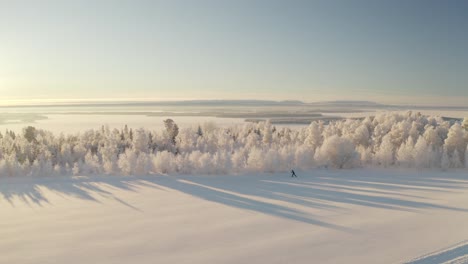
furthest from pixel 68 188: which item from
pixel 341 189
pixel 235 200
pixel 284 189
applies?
pixel 341 189

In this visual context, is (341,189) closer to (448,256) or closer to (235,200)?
(235,200)

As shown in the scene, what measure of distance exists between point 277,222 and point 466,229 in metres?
8.41

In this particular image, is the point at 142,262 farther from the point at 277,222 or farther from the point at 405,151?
the point at 405,151

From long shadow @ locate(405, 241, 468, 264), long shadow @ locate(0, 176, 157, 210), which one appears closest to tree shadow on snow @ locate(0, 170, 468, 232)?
long shadow @ locate(0, 176, 157, 210)

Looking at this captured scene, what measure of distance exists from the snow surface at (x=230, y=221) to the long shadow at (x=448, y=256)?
34 millimetres

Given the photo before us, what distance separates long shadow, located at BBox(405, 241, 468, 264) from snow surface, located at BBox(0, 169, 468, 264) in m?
0.03

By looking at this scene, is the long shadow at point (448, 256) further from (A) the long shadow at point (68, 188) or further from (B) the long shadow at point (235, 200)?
(A) the long shadow at point (68, 188)

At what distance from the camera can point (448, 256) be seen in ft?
41.4

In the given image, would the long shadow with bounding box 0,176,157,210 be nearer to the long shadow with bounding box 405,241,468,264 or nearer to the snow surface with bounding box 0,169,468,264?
the snow surface with bounding box 0,169,468,264

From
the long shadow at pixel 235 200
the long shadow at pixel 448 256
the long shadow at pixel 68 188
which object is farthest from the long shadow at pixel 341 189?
the long shadow at pixel 448 256

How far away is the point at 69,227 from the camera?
1756 cm

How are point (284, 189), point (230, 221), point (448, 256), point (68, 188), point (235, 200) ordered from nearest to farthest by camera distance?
point (448, 256) → point (230, 221) → point (235, 200) → point (68, 188) → point (284, 189)

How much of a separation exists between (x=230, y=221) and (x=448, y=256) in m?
9.60

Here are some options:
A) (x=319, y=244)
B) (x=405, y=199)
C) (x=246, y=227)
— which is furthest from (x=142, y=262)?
(x=405, y=199)
